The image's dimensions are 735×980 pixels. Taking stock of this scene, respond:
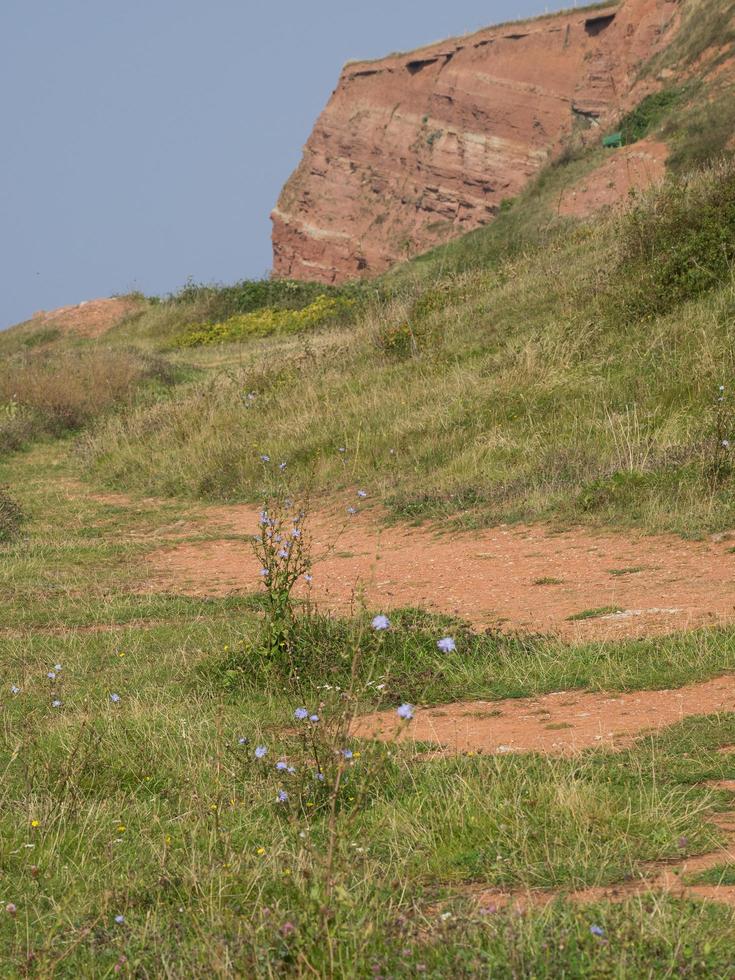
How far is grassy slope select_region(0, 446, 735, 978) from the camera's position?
2.44m

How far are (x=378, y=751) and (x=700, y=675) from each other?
1602 mm

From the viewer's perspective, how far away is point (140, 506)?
1188 cm

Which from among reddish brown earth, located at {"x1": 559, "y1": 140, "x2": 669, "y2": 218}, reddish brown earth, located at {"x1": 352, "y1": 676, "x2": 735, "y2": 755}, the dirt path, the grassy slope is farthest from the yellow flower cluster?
reddish brown earth, located at {"x1": 352, "y1": 676, "x2": 735, "y2": 755}

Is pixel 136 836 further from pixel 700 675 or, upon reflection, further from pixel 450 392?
pixel 450 392

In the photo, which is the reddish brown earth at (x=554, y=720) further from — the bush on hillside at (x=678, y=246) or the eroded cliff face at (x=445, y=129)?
the eroded cliff face at (x=445, y=129)

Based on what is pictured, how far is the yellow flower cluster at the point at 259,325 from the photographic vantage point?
25.8 m

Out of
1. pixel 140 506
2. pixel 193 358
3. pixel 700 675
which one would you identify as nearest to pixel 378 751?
pixel 700 675

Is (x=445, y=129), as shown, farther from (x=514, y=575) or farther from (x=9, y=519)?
(x=514, y=575)

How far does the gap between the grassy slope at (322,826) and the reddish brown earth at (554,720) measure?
15 cm

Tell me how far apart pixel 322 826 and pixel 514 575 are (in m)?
4.21

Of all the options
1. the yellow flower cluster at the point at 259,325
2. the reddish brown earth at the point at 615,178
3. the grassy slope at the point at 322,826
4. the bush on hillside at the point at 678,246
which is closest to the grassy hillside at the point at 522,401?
the bush on hillside at the point at 678,246

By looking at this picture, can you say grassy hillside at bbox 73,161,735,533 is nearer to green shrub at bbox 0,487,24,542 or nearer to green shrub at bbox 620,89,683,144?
green shrub at bbox 0,487,24,542

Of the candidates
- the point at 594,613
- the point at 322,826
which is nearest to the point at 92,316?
the point at 594,613

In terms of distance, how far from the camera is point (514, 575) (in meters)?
7.47
